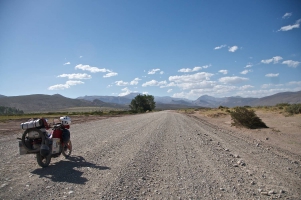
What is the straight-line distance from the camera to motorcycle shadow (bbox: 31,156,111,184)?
211 inches

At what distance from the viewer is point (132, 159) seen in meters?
7.14

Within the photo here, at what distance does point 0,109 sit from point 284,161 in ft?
521

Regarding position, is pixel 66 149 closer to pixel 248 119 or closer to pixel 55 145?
pixel 55 145

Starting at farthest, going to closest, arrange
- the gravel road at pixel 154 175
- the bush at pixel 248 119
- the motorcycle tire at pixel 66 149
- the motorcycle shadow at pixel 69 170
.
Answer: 1. the bush at pixel 248 119
2. the motorcycle tire at pixel 66 149
3. the motorcycle shadow at pixel 69 170
4. the gravel road at pixel 154 175

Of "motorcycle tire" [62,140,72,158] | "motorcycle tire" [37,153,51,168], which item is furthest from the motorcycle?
"motorcycle tire" [62,140,72,158]

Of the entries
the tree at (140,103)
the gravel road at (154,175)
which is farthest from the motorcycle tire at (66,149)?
the tree at (140,103)

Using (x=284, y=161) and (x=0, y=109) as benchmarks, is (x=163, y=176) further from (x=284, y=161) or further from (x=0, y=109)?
(x=0, y=109)

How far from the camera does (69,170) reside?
241 inches

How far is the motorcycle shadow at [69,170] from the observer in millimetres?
5367

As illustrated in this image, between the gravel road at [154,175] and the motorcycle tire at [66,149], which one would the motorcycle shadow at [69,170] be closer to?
the gravel road at [154,175]

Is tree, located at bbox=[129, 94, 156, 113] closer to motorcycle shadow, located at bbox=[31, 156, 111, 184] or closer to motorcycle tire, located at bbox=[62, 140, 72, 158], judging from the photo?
motorcycle tire, located at bbox=[62, 140, 72, 158]

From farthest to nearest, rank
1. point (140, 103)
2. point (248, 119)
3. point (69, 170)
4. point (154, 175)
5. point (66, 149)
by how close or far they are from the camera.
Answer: point (140, 103), point (248, 119), point (66, 149), point (69, 170), point (154, 175)

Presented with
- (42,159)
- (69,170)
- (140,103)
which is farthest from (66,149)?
(140,103)

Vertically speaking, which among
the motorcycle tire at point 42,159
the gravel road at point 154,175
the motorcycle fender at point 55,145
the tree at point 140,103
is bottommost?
the gravel road at point 154,175
